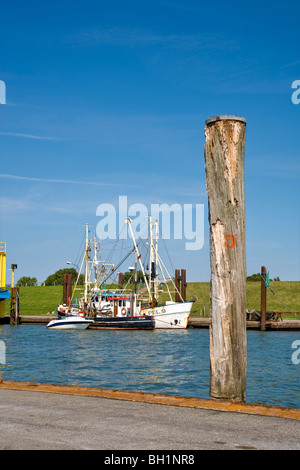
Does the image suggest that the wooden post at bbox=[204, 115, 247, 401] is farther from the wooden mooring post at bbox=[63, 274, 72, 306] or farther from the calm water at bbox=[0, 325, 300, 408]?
the wooden mooring post at bbox=[63, 274, 72, 306]

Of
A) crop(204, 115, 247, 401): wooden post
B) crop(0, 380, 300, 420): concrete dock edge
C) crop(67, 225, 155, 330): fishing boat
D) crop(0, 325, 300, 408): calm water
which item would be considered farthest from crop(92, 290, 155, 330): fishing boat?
crop(204, 115, 247, 401): wooden post

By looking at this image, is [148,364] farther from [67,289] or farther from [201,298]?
[201,298]

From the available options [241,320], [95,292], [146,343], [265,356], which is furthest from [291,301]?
[241,320]

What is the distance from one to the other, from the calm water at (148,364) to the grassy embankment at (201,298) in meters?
28.8

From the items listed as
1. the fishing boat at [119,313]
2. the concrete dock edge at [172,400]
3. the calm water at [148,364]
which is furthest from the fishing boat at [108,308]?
the concrete dock edge at [172,400]

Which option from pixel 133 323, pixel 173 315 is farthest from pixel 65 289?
pixel 173 315

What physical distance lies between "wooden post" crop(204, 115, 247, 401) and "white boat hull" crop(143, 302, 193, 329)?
47.0m

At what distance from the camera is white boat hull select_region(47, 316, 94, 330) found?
55.6 m

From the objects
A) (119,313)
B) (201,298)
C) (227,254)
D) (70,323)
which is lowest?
(70,323)

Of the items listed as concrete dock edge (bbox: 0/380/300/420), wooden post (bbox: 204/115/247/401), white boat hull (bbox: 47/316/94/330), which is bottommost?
white boat hull (bbox: 47/316/94/330)

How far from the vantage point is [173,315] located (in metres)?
55.5

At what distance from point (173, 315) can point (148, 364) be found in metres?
28.6
